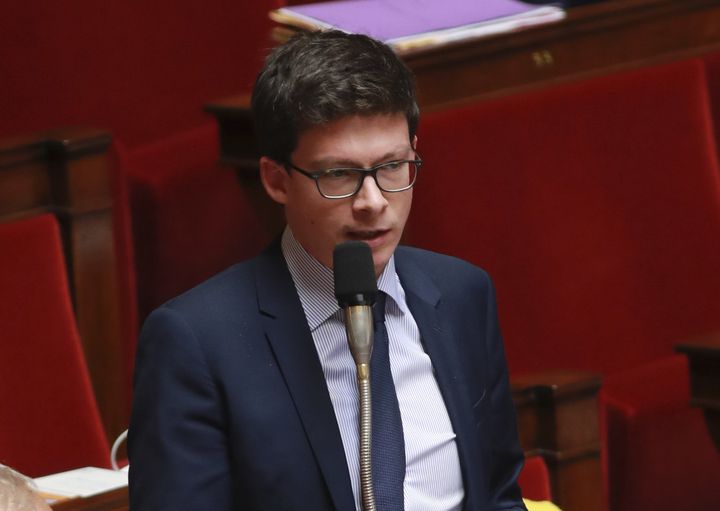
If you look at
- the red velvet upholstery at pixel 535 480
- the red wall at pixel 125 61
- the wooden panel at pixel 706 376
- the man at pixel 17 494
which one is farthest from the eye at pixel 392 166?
the red wall at pixel 125 61

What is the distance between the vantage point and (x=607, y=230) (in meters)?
0.94

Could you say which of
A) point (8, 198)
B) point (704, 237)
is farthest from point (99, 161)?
point (704, 237)

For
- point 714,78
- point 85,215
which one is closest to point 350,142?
point 85,215

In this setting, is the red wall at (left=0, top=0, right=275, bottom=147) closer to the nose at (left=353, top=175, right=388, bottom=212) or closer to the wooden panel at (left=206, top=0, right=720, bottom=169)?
the wooden panel at (left=206, top=0, right=720, bottom=169)

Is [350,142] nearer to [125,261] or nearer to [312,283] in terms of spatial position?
[312,283]

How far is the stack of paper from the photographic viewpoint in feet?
2.92

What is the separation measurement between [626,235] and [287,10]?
270 mm

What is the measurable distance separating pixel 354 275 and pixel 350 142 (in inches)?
2.6

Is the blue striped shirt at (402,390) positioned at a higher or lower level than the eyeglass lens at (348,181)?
lower

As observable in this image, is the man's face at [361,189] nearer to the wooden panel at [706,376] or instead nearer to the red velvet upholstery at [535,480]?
the red velvet upholstery at [535,480]

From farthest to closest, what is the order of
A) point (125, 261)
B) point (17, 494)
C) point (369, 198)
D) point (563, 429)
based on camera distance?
1. point (125, 261)
2. point (563, 429)
3. point (369, 198)
4. point (17, 494)

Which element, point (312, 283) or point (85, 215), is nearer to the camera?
point (312, 283)

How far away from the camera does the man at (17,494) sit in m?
0.35

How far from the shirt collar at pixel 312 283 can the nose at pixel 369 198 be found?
40mm
